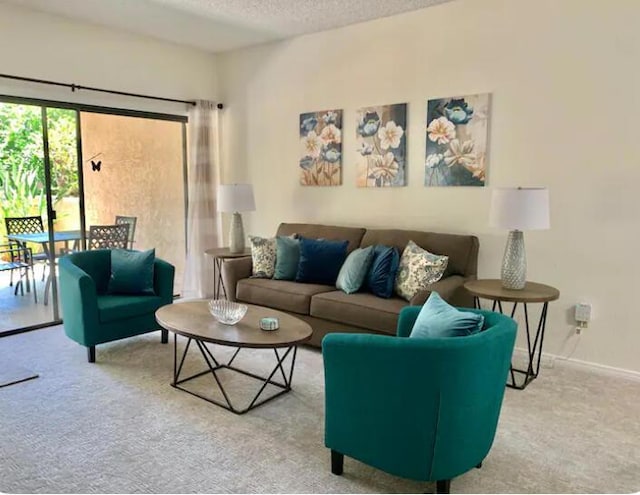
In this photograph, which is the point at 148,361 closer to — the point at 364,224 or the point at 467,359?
the point at 364,224

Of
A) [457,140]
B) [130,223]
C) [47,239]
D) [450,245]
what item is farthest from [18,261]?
[457,140]

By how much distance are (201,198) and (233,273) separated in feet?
4.88

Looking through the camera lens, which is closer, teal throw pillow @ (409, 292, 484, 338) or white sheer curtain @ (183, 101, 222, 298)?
teal throw pillow @ (409, 292, 484, 338)

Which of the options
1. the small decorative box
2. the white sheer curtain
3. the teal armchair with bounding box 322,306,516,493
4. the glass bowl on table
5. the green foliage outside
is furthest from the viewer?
the white sheer curtain

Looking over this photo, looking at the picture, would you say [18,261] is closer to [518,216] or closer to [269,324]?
[269,324]

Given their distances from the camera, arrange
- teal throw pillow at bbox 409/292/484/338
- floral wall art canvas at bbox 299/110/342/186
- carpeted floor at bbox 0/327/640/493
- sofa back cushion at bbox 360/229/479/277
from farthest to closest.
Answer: floral wall art canvas at bbox 299/110/342/186, sofa back cushion at bbox 360/229/479/277, carpeted floor at bbox 0/327/640/493, teal throw pillow at bbox 409/292/484/338

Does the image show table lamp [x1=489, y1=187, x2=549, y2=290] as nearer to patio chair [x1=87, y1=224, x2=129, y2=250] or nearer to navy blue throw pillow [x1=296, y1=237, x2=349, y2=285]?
navy blue throw pillow [x1=296, y1=237, x2=349, y2=285]

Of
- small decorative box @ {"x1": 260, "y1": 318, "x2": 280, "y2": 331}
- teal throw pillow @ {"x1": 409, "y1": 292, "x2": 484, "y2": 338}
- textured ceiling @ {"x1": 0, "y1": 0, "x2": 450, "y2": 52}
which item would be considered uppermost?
textured ceiling @ {"x1": 0, "y1": 0, "x2": 450, "y2": 52}

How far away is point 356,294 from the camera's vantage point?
3762 mm

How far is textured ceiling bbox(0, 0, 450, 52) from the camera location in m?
3.96

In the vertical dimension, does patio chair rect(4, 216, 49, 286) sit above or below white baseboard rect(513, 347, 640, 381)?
above

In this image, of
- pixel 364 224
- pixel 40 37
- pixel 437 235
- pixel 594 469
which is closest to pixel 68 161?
pixel 40 37

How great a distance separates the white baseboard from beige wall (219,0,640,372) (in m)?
0.04

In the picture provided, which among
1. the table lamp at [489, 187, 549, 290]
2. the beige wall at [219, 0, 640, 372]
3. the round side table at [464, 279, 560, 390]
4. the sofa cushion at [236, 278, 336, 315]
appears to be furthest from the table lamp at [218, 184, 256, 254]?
the table lamp at [489, 187, 549, 290]
